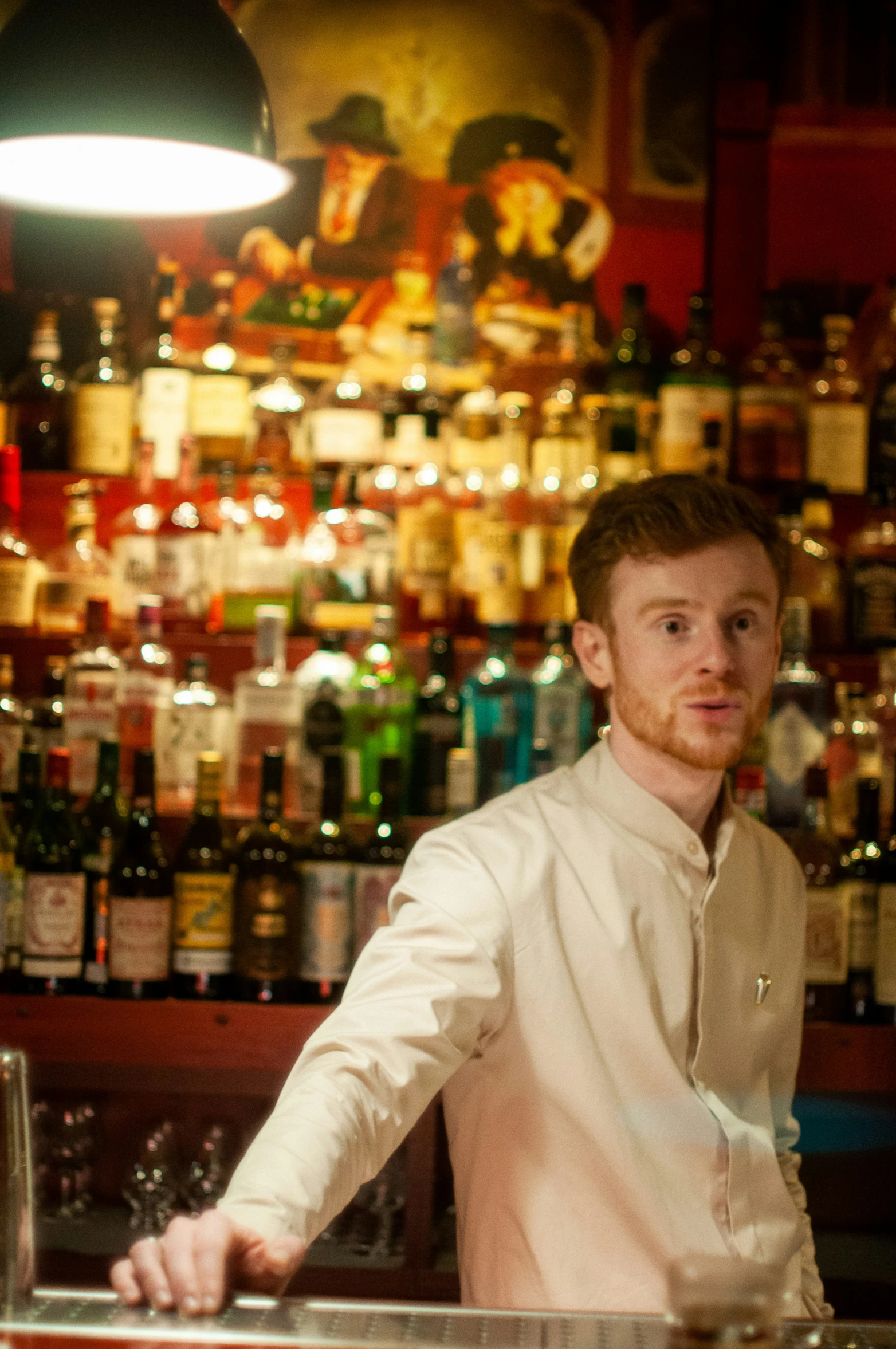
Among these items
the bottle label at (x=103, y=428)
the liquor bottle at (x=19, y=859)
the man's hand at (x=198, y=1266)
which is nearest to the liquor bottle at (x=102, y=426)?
the bottle label at (x=103, y=428)

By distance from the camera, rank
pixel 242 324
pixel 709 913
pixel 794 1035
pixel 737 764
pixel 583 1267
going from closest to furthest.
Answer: pixel 583 1267 < pixel 709 913 < pixel 794 1035 < pixel 737 764 < pixel 242 324

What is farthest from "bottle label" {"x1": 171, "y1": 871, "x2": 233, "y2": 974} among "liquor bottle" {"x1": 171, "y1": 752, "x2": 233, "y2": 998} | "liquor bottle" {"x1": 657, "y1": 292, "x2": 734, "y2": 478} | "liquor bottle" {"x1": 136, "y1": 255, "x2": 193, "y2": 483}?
"liquor bottle" {"x1": 657, "y1": 292, "x2": 734, "y2": 478}

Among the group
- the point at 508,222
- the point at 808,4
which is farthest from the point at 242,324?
the point at 808,4

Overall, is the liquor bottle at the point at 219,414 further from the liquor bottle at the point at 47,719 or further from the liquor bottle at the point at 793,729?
the liquor bottle at the point at 793,729

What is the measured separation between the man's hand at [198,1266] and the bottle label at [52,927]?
1305 mm

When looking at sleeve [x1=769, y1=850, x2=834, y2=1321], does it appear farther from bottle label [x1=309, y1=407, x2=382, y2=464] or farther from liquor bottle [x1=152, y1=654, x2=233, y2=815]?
bottle label [x1=309, y1=407, x2=382, y2=464]

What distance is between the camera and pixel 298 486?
8.64 feet

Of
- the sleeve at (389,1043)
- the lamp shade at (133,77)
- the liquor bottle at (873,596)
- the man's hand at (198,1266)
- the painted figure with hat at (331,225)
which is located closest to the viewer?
the man's hand at (198,1266)

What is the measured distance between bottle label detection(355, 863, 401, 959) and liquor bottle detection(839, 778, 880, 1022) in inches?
27.0

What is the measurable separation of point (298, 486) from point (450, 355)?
38cm

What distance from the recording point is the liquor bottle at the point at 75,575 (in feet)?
7.98

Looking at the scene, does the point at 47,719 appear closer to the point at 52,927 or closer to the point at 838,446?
the point at 52,927

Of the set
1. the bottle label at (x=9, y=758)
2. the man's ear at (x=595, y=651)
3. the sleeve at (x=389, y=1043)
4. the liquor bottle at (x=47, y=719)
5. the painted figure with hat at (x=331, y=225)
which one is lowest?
the sleeve at (x=389, y=1043)

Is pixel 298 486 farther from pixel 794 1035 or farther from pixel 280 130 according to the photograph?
pixel 794 1035
